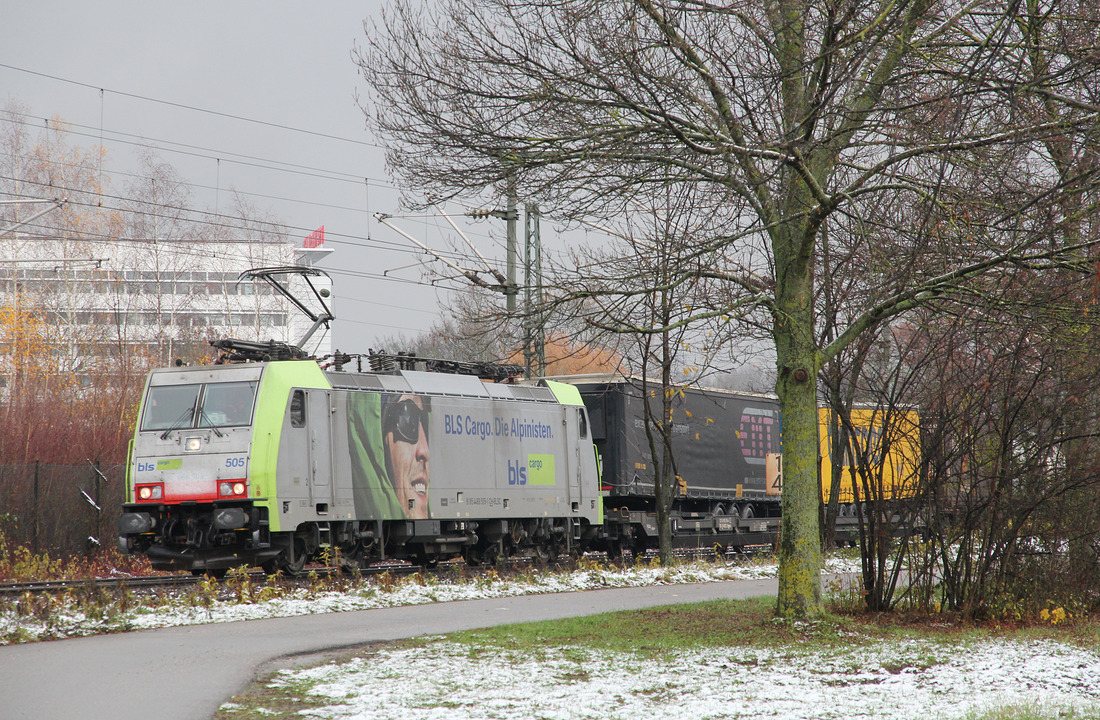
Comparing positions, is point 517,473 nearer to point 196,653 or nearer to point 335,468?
point 335,468

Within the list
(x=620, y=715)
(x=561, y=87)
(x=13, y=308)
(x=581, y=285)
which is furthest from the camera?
(x=13, y=308)

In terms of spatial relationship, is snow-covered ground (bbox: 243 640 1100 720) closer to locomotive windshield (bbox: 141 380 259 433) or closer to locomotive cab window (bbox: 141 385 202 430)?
locomotive windshield (bbox: 141 380 259 433)

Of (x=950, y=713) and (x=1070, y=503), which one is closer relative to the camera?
(x=950, y=713)

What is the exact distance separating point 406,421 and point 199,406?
331cm

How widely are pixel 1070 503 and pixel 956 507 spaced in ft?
3.89

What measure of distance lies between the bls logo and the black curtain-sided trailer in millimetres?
2699

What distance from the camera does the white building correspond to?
35156mm

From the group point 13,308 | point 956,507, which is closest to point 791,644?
point 956,507

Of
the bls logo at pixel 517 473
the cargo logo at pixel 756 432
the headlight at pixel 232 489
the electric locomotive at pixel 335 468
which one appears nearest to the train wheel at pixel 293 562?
the electric locomotive at pixel 335 468

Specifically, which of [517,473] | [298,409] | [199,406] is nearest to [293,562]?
[298,409]

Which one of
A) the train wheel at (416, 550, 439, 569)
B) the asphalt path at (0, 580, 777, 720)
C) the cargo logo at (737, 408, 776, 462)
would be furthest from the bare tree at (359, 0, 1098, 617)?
the cargo logo at (737, 408, 776, 462)

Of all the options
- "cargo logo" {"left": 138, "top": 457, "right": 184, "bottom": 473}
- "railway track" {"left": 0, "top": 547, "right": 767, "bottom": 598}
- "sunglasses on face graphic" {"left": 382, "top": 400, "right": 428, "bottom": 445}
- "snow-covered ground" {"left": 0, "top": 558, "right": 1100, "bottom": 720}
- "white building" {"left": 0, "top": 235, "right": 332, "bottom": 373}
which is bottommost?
"railway track" {"left": 0, "top": 547, "right": 767, "bottom": 598}

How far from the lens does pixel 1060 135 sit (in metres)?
8.10

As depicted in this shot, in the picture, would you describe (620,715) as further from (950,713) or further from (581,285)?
(581,285)
